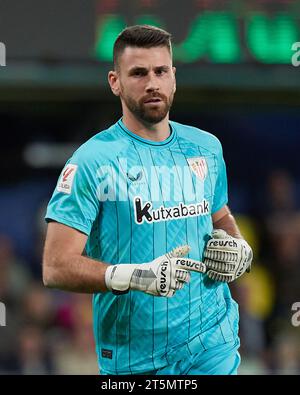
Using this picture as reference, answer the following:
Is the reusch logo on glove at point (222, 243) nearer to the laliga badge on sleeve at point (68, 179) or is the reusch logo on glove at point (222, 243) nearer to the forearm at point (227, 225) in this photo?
the forearm at point (227, 225)

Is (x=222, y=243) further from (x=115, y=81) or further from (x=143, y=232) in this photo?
(x=115, y=81)

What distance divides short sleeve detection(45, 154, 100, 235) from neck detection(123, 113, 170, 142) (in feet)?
1.19

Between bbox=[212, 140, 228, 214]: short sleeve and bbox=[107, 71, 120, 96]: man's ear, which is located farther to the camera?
bbox=[212, 140, 228, 214]: short sleeve

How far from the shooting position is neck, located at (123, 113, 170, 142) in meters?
5.80

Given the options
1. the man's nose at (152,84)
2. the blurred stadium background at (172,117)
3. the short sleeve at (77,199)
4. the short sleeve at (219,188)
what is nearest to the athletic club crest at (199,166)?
the short sleeve at (219,188)

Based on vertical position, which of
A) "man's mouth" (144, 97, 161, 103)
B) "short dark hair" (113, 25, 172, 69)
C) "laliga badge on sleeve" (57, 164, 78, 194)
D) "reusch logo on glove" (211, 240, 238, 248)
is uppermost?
"short dark hair" (113, 25, 172, 69)

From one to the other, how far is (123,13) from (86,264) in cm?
550

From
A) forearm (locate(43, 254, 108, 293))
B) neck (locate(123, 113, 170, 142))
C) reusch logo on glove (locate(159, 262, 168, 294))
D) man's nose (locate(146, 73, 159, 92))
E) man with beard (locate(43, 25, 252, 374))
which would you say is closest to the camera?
reusch logo on glove (locate(159, 262, 168, 294))

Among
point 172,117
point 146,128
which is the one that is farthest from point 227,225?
point 172,117

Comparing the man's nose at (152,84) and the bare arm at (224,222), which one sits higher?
the man's nose at (152,84)

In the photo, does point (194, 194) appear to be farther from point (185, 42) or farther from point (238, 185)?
point (238, 185)

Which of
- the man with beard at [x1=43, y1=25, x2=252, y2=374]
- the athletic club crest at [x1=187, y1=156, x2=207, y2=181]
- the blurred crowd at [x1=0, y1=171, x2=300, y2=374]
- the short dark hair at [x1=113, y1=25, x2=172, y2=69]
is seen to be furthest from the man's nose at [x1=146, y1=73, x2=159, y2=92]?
the blurred crowd at [x1=0, y1=171, x2=300, y2=374]

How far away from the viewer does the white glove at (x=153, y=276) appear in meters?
5.31

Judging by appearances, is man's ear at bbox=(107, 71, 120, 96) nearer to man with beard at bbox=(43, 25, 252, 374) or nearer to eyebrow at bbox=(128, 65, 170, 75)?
man with beard at bbox=(43, 25, 252, 374)
